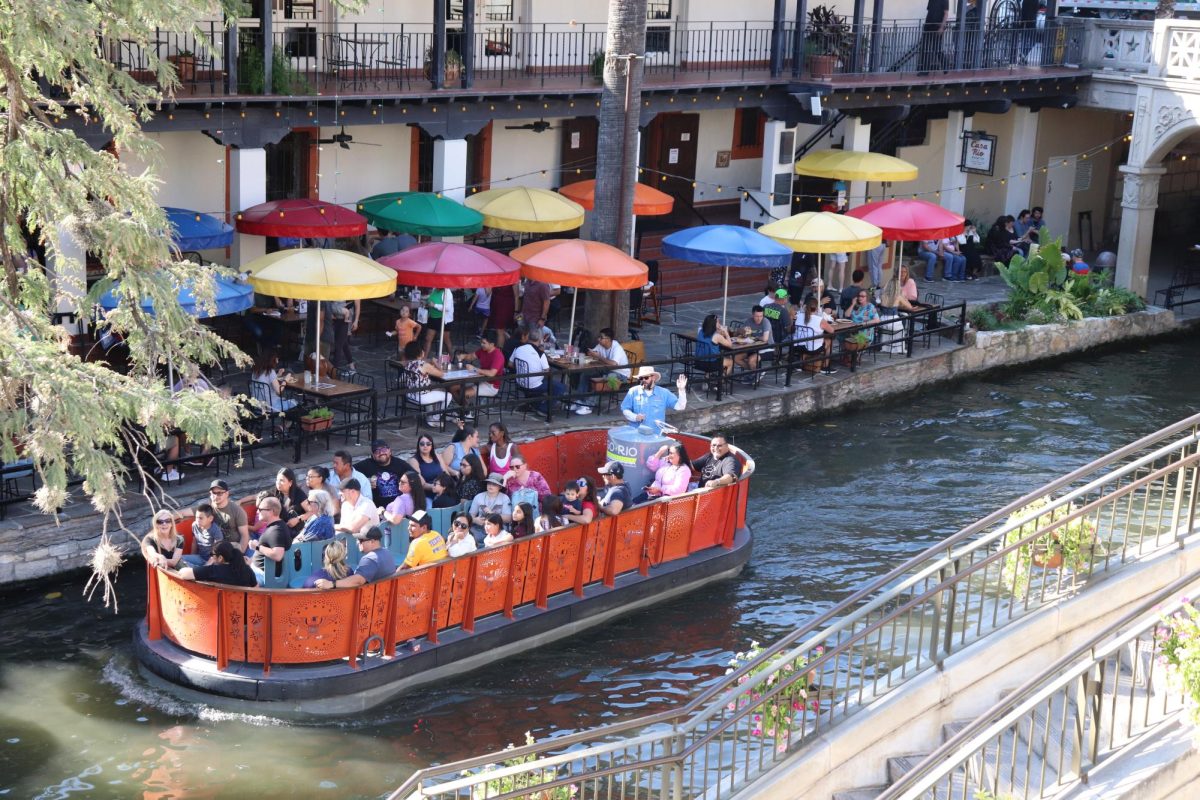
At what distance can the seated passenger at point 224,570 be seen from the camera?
41.1 feet

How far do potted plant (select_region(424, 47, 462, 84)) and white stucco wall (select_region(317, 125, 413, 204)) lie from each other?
1291mm

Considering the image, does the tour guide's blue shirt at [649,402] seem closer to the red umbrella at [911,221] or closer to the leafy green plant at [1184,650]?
the red umbrella at [911,221]

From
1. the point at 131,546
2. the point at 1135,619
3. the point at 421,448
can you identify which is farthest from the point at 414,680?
the point at 1135,619

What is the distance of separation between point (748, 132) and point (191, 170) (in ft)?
38.7

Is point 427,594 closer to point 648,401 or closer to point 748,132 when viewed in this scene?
point 648,401

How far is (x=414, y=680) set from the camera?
13.3 metres

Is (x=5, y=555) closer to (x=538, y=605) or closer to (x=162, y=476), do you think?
(x=162, y=476)

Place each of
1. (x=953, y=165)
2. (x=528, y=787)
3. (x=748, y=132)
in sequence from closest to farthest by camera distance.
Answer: (x=528, y=787) < (x=748, y=132) < (x=953, y=165)

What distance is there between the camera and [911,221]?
24.1 m

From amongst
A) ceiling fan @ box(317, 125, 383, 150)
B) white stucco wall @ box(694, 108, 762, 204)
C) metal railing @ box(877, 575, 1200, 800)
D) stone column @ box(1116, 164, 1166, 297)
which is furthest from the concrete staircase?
white stucco wall @ box(694, 108, 762, 204)

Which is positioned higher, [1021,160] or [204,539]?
[1021,160]

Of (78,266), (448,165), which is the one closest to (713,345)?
(448,165)

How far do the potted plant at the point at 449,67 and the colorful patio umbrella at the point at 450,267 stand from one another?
4.58 meters

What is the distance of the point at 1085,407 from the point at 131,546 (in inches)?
552
